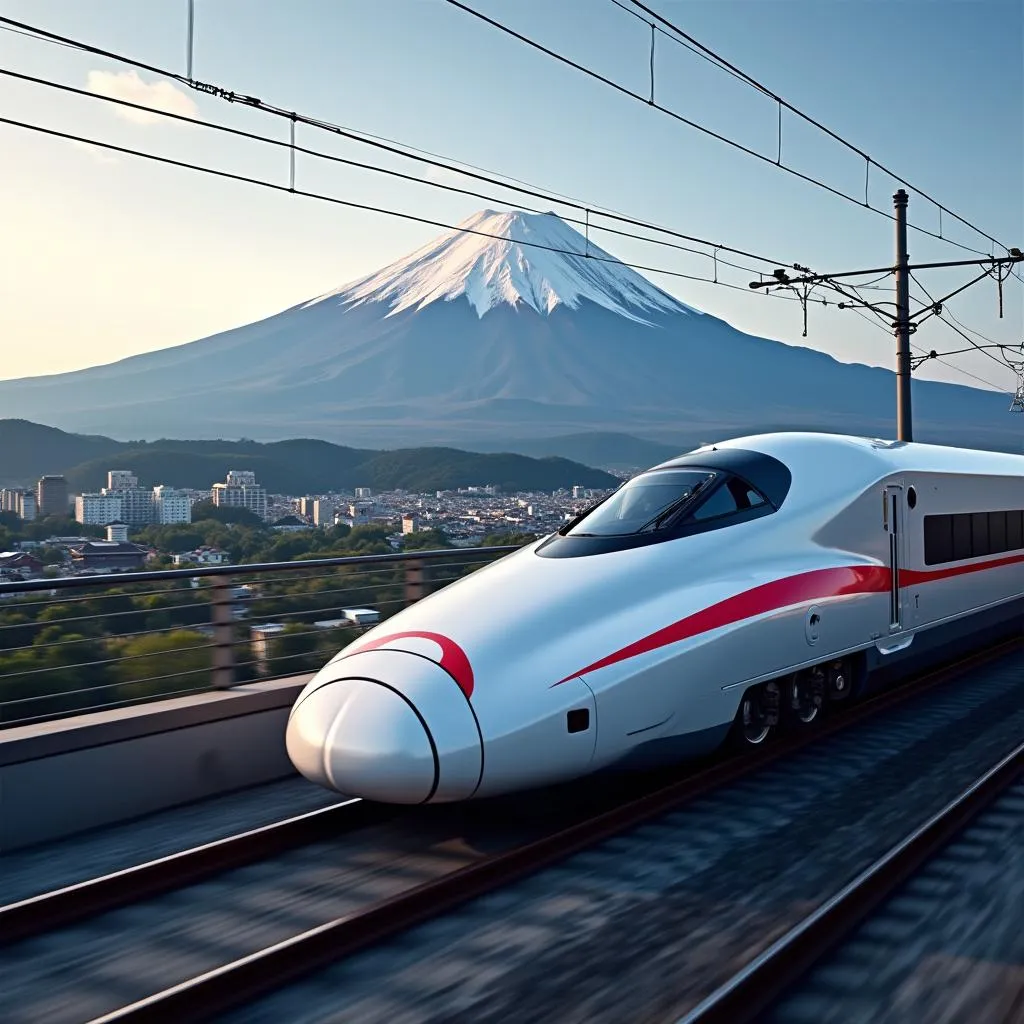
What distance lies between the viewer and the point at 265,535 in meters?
14.7

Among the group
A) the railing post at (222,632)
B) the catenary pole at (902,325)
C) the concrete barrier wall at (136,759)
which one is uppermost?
the catenary pole at (902,325)

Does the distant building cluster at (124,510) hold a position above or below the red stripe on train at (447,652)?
above

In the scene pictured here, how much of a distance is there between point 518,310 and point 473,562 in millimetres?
173206

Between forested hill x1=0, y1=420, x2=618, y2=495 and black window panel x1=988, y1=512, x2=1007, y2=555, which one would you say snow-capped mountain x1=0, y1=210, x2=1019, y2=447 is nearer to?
forested hill x1=0, y1=420, x2=618, y2=495

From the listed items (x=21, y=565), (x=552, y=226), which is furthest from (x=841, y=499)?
(x=552, y=226)

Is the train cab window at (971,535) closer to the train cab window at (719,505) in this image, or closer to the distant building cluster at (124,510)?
the train cab window at (719,505)

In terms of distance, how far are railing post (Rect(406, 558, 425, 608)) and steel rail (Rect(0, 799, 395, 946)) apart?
2307 millimetres

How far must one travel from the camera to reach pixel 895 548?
8648 millimetres

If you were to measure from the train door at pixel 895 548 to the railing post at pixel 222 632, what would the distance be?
16.0 ft

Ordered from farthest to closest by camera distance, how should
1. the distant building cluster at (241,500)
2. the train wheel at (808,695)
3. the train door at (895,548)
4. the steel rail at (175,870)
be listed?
the distant building cluster at (241,500), the train door at (895,548), the train wheel at (808,695), the steel rail at (175,870)

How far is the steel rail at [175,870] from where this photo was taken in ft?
15.4

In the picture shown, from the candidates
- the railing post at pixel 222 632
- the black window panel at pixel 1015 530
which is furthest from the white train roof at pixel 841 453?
the railing post at pixel 222 632

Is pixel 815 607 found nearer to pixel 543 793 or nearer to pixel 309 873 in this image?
pixel 543 793

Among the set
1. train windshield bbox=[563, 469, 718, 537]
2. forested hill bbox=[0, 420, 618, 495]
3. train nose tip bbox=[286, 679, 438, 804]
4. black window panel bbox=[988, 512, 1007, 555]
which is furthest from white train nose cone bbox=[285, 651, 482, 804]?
forested hill bbox=[0, 420, 618, 495]
